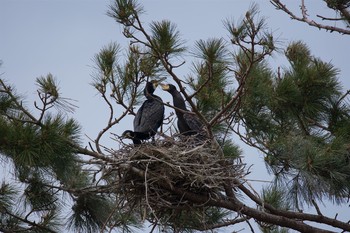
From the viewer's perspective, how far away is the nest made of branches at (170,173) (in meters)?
6.04

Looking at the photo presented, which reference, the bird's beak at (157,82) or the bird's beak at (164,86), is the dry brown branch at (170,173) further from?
the bird's beak at (164,86)

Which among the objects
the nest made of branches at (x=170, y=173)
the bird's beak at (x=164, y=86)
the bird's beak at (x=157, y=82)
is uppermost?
the bird's beak at (x=164, y=86)

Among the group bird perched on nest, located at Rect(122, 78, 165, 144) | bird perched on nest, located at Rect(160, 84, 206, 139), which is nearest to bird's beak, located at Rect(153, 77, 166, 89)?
bird perched on nest, located at Rect(122, 78, 165, 144)

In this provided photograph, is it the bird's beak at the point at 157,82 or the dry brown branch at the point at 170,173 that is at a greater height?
the bird's beak at the point at 157,82

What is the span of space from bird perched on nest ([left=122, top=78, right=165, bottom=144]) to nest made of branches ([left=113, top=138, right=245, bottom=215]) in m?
0.56

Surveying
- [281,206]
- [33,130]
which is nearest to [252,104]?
[281,206]

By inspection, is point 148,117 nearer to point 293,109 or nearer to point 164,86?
point 164,86

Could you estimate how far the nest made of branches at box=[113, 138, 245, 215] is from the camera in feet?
19.8

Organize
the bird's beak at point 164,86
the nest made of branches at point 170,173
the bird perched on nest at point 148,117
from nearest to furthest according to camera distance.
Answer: the nest made of branches at point 170,173 → the bird perched on nest at point 148,117 → the bird's beak at point 164,86

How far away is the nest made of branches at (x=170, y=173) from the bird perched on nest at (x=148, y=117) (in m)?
0.56

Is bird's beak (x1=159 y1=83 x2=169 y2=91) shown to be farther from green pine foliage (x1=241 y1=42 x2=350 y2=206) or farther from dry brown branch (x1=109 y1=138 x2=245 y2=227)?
dry brown branch (x1=109 y1=138 x2=245 y2=227)

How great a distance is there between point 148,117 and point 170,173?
1035 millimetres

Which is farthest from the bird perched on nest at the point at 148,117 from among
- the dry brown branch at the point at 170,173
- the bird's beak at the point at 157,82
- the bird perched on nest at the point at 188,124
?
the dry brown branch at the point at 170,173

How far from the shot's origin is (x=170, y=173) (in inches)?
238
